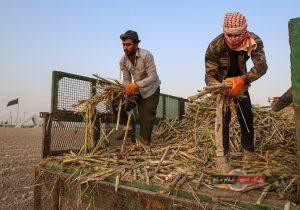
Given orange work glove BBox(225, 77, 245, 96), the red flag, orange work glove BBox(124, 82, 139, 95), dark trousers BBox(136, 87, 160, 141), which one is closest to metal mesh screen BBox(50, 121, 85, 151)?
orange work glove BBox(124, 82, 139, 95)

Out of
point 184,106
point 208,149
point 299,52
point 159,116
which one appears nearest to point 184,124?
point 159,116

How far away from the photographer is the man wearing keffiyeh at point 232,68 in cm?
291

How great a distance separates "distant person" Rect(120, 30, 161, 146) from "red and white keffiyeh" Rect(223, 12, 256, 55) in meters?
1.57

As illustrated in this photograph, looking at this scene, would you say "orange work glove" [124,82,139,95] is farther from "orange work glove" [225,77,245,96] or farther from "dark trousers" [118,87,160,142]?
"orange work glove" [225,77,245,96]

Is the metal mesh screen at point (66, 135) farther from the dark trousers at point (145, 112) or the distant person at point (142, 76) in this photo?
the distant person at point (142, 76)

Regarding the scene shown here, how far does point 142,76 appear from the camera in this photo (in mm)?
4961

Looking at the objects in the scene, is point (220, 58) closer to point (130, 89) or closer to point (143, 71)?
point (130, 89)

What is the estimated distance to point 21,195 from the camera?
213 inches

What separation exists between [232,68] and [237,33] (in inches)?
21.0

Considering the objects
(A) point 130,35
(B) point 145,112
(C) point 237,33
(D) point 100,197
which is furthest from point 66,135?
(C) point 237,33

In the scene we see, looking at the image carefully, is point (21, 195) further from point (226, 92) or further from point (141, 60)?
point (226, 92)

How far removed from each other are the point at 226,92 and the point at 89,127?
1915 millimetres

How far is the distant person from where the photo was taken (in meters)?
4.64

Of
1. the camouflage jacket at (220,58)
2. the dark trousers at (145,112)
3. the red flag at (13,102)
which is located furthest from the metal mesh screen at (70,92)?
the red flag at (13,102)
